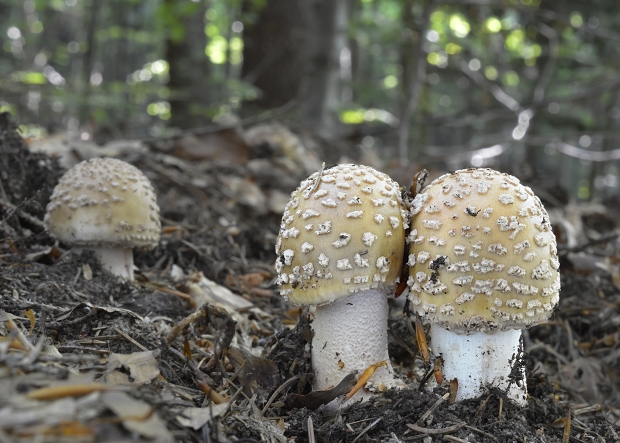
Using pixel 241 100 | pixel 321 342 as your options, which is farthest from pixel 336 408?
pixel 241 100

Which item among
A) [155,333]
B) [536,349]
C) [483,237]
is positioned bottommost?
[536,349]

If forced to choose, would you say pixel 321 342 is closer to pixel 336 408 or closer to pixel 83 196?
pixel 336 408

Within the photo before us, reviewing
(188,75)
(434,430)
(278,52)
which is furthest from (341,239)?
(188,75)

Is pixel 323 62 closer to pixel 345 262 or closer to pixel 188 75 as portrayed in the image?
pixel 188 75

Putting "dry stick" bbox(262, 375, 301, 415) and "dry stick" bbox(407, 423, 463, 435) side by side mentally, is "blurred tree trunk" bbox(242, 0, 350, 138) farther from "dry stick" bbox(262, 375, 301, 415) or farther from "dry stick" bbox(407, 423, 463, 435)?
"dry stick" bbox(407, 423, 463, 435)

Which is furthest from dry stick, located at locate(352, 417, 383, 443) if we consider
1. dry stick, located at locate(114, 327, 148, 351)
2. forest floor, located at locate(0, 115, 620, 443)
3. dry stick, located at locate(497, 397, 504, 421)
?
dry stick, located at locate(114, 327, 148, 351)

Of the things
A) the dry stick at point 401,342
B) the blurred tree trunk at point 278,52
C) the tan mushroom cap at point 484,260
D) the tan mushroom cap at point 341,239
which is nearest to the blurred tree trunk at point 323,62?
the blurred tree trunk at point 278,52
